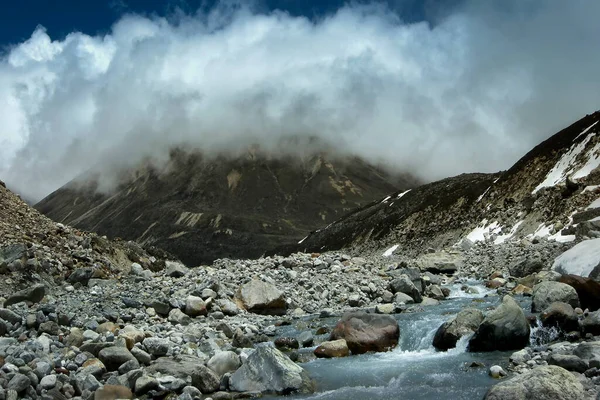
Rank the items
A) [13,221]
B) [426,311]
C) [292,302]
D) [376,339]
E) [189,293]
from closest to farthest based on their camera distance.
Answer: [376,339]
[426,311]
[189,293]
[292,302]
[13,221]

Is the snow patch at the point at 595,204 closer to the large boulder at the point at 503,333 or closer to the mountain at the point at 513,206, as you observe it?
the mountain at the point at 513,206

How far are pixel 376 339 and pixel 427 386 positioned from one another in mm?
5281

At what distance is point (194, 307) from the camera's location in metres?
28.0

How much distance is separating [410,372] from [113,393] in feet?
30.4

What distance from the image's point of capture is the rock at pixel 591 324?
1850 centimetres

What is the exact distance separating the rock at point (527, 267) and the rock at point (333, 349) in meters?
21.4

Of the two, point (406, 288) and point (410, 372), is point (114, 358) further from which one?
point (406, 288)

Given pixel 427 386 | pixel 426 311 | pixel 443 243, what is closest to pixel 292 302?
pixel 426 311

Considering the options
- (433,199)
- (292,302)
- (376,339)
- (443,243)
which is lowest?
(376,339)

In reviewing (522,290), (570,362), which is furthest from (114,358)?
(522,290)

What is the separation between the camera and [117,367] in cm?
1834

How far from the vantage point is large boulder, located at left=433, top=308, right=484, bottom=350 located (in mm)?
20953

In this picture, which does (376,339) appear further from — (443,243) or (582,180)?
(443,243)

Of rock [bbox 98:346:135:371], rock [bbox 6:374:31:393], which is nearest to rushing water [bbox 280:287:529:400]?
rock [bbox 98:346:135:371]
